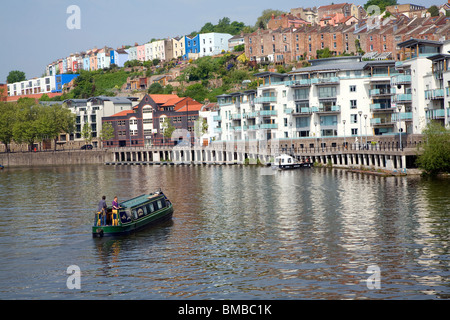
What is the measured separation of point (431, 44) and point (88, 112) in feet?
408

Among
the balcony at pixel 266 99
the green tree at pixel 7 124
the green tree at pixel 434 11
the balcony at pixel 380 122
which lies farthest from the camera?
the green tree at pixel 7 124

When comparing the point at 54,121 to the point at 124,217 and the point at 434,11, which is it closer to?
the point at 434,11

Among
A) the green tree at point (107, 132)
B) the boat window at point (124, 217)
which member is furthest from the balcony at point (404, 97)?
the green tree at point (107, 132)

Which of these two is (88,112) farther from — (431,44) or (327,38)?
(431,44)

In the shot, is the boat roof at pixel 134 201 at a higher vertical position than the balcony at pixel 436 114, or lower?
lower

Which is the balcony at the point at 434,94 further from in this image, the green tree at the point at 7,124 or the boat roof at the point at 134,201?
the green tree at the point at 7,124

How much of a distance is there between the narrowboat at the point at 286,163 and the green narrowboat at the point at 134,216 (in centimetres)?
5226

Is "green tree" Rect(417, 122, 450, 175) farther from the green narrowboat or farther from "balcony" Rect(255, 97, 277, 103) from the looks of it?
"balcony" Rect(255, 97, 277, 103)

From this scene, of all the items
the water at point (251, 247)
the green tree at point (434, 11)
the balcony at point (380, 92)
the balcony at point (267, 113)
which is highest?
the green tree at point (434, 11)

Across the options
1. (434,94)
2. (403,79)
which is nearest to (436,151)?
(434,94)

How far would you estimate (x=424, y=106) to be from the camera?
89.8m

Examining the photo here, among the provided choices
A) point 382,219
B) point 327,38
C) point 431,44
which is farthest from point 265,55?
point 382,219

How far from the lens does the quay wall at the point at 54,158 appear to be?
556 ft

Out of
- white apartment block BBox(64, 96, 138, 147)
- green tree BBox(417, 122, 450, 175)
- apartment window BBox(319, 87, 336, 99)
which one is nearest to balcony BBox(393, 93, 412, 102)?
green tree BBox(417, 122, 450, 175)
